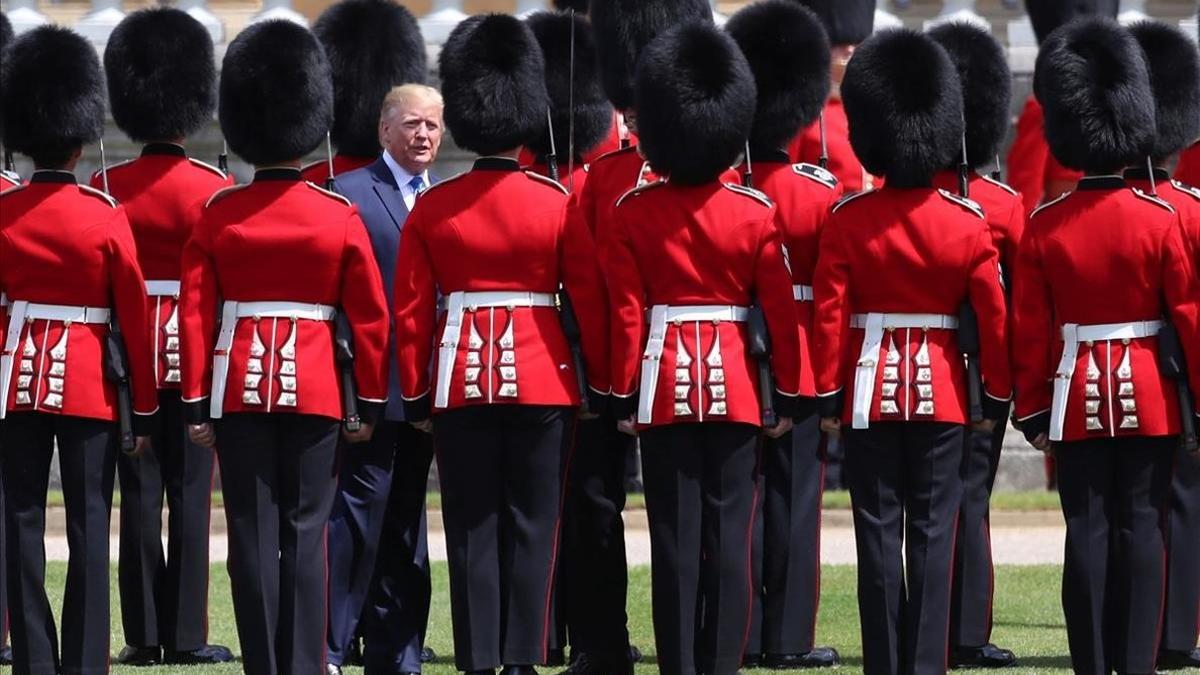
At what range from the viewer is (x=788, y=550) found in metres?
7.87

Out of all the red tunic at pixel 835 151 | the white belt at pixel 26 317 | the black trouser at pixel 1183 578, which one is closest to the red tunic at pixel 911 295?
the black trouser at pixel 1183 578

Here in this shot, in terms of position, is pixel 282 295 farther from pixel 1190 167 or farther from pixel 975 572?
pixel 1190 167

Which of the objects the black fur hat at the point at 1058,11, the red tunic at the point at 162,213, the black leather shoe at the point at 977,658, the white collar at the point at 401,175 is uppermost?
the black fur hat at the point at 1058,11

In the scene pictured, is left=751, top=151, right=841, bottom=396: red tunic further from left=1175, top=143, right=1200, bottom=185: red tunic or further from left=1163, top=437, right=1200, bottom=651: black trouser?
left=1175, top=143, right=1200, bottom=185: red tunic

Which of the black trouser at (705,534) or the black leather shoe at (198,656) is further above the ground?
the black trouser at (705,534)

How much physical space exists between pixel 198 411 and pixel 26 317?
542 mm

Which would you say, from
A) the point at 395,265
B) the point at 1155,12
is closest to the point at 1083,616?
the point at 395,265

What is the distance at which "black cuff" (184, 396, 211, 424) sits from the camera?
7.09 m

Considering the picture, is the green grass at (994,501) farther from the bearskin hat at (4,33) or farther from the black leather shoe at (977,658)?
the black leather shoe at (977,658)

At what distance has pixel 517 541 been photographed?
7180 mm

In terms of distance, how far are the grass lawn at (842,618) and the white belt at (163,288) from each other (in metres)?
0.99

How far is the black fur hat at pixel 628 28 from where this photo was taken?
8.05 m

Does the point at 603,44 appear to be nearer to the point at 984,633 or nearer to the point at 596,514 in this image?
the point at 596,514

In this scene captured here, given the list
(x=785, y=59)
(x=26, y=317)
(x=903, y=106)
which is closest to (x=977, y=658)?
(x=903, y=106)
